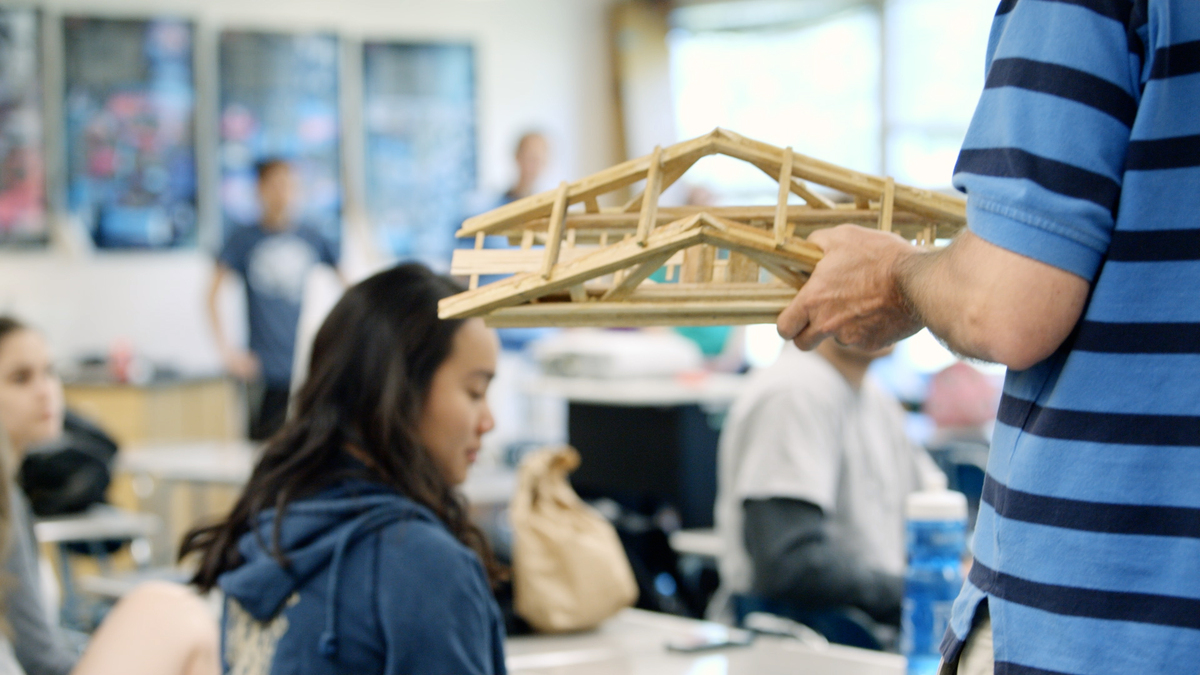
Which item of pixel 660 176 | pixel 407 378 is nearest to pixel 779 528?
pixel 407 378

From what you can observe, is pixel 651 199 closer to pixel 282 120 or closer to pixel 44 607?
pixel 44 607

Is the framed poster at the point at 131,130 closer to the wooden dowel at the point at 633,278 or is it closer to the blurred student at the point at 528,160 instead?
the blurred student at the point at 528,160

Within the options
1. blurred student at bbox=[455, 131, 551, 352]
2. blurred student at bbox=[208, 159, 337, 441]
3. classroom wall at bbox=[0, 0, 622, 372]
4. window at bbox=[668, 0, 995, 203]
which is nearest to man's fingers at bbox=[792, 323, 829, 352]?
blurred student at bbox=[455, 131, 551, 352]

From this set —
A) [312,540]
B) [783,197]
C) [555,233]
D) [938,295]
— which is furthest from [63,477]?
[938,295]

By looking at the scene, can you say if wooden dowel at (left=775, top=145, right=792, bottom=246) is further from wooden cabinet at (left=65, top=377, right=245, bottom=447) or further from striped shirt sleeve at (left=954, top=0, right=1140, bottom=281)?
wooden cabinet at (left=65, top=377, right=245, bottom=447)

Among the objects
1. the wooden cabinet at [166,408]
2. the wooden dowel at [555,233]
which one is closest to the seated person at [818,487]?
the wooden dowel at [555,233]

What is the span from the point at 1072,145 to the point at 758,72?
23.6 feet

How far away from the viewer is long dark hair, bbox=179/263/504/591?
1614 millimetres

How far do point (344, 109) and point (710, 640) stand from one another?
→ 6.49 metres

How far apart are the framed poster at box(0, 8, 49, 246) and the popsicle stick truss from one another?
6.54 meters

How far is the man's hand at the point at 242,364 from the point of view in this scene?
18.3 ft

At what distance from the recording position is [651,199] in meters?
0.98

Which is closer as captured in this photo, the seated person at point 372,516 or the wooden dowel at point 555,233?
the wooden dowel at point 555,233

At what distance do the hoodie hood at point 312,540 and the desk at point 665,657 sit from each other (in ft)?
1.27
